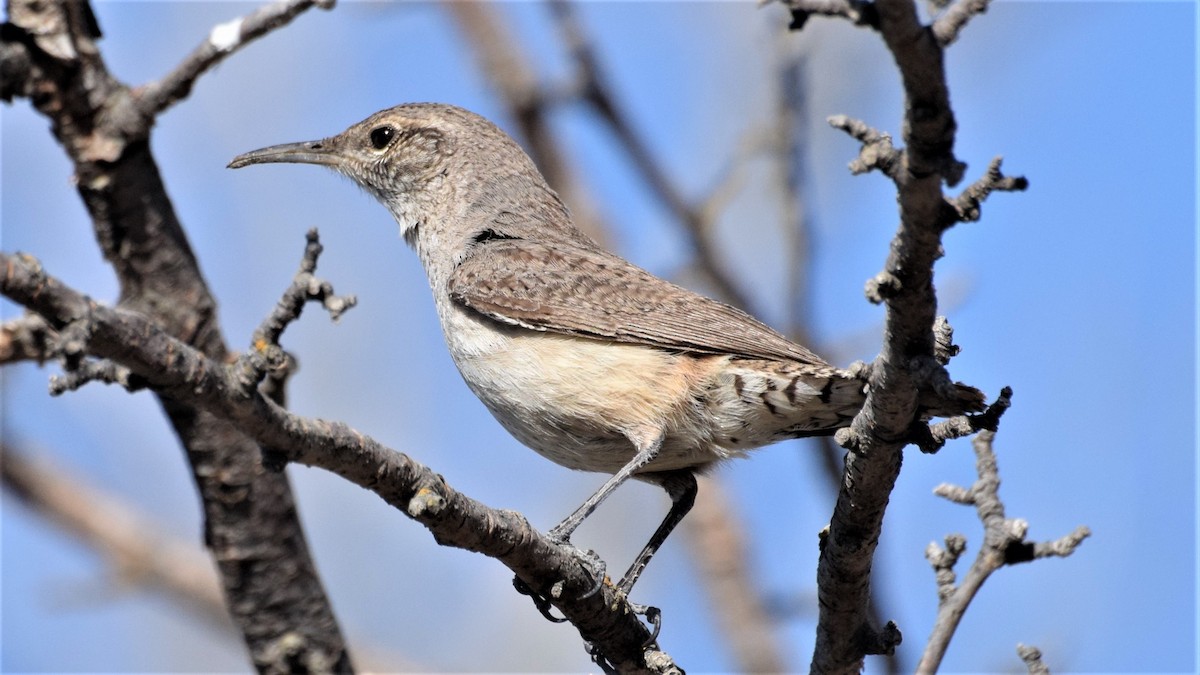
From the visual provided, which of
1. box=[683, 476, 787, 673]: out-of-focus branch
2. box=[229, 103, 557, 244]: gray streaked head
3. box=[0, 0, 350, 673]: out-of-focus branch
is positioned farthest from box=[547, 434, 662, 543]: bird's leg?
box=[683, 476, 787, 673]: out-of-focus branch

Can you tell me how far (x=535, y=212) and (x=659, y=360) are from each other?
1.78 meters

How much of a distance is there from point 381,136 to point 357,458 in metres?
3.42

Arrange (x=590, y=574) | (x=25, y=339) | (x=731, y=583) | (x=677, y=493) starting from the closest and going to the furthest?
1. (x=590, y=574)
2. (x=25, y=339)
3. (x=677, y=493)
4. (x=731, y=583)

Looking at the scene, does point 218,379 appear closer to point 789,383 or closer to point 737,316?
point 789,383

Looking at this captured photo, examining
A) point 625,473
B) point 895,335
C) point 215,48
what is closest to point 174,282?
point 215,48

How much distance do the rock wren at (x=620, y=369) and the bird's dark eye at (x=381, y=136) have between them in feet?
2.81

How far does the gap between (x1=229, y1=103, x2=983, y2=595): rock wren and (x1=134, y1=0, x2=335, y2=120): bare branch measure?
925 millimetres

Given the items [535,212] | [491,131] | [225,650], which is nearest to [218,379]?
[535,212]

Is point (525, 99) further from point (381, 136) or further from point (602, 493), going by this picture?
point (602, 493)

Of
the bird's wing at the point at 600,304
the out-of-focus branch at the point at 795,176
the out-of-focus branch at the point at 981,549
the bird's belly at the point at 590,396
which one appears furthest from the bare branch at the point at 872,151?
the out-of-focus branch at the point at 795,176

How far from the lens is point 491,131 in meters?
6.58

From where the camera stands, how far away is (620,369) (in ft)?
15.4

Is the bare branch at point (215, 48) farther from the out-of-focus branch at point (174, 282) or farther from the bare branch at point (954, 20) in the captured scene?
the bare branch at point (954, 20)

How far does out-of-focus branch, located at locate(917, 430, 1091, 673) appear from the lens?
364cm
